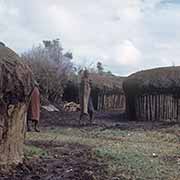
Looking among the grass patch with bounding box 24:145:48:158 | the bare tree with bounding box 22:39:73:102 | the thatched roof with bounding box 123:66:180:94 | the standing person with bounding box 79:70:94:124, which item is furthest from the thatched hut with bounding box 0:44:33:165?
the bare tree with bounding box 22:39:73:102

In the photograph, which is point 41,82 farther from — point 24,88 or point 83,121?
point 24,88

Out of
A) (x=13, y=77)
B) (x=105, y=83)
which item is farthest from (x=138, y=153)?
(x=105, y=83)

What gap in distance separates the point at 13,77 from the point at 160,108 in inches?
759

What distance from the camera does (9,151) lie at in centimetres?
961

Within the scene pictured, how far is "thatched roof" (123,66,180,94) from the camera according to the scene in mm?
28391

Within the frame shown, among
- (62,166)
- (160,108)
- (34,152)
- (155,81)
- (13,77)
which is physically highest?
(155,81)

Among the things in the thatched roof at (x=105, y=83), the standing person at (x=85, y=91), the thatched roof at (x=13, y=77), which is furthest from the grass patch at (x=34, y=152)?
the thatched roof at (x=105, y=83)

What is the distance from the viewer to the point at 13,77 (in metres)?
9.38

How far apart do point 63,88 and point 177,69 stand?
519 inches

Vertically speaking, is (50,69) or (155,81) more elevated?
(50,69)

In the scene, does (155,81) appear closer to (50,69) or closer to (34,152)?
(50,69)

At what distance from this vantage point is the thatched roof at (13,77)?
9.27 m

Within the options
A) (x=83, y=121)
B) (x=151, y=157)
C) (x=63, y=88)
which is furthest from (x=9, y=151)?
(x=63, y=88)

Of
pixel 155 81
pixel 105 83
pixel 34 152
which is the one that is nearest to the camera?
pixel 34 152
